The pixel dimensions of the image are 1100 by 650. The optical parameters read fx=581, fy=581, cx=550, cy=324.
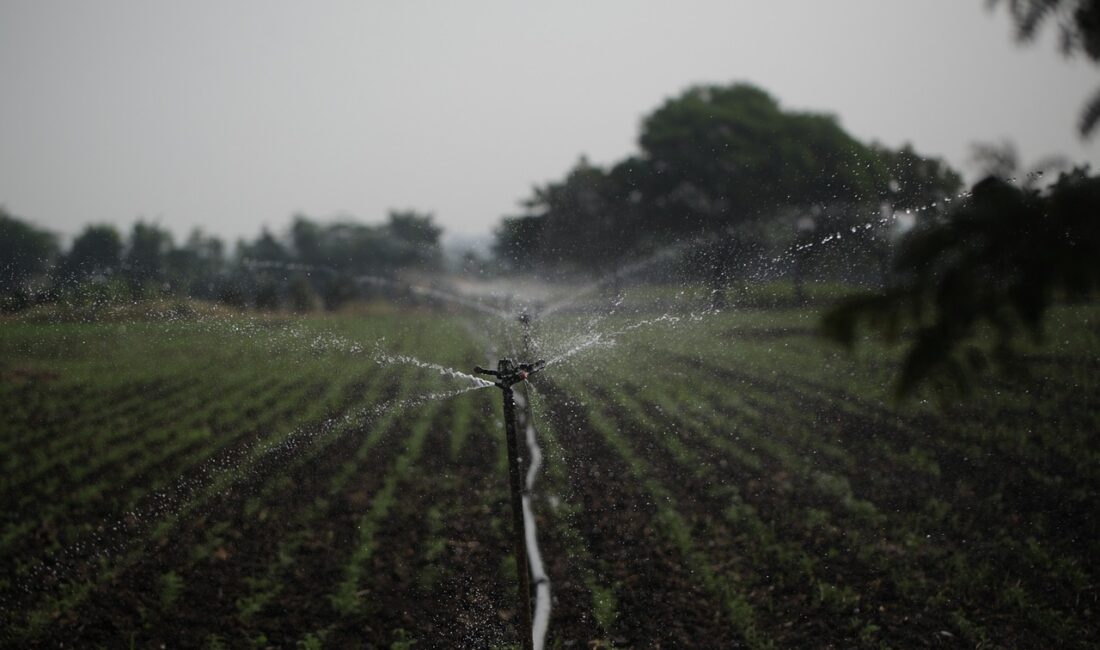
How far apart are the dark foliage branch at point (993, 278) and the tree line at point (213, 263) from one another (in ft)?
22.5

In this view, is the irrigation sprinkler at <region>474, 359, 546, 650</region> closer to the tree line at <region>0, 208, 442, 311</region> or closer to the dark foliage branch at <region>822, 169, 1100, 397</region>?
the dark foliage branch at <region>822, 169, 1100, 397</region>

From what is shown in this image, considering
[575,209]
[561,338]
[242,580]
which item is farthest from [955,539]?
[575,209]

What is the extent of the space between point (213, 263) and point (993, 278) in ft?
30.1

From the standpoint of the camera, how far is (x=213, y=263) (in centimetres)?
837

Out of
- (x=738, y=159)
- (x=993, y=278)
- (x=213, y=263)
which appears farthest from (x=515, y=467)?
(x=738, y=159)

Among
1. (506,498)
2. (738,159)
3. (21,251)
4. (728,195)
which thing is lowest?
(506,498)

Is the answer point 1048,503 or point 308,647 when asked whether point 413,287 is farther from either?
point 1048,503

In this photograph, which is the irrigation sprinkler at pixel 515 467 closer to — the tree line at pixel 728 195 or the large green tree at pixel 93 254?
the large green tree at pixel 93 254

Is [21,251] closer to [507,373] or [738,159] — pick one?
[507,373]

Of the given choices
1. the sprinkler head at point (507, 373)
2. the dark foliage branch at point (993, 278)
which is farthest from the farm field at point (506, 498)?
the sprinkler head at point (507, 373)

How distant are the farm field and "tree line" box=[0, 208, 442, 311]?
448 mm

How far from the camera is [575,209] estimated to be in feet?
42.8

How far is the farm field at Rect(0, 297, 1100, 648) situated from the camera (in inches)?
169

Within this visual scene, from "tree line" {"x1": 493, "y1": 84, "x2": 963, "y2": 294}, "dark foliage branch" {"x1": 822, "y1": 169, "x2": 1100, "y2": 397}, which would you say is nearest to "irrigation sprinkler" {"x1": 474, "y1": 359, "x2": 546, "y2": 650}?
"dark foliage branch" {"x1": 822, "y1": 169, "x2": 1100, "y2": 397}
